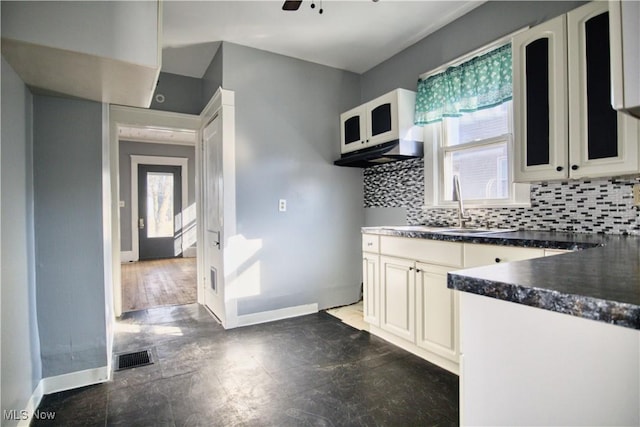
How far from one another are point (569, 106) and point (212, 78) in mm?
3054

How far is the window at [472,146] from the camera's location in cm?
250

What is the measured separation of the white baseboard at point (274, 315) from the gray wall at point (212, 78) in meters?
2.21

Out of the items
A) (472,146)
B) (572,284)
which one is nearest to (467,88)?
(472,146)

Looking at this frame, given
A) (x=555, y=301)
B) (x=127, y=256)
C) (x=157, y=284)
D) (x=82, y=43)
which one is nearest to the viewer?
(x=555, y=301)

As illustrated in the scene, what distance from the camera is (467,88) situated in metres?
2.63

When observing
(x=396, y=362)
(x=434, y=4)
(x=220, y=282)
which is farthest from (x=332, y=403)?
(x=434, y=4)

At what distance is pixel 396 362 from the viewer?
238 centimetres

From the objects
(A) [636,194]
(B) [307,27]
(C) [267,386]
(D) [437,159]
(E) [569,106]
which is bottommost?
(C) [267,386]

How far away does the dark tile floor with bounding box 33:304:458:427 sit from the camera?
1.79 m

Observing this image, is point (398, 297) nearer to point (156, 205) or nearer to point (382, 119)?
point (382, 119)

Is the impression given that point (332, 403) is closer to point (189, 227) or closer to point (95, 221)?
point (95, 221)

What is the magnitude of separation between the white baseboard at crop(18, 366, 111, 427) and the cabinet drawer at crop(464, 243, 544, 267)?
7.86 ft

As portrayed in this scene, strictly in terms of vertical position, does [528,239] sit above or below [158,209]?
below

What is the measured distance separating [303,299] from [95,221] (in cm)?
204
